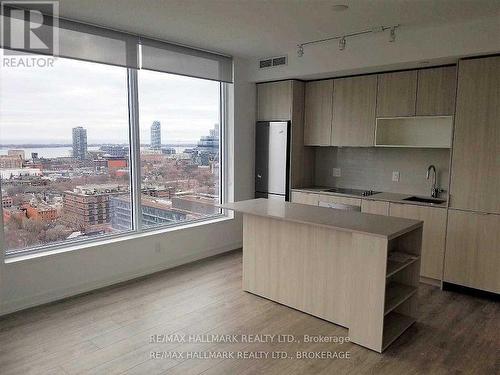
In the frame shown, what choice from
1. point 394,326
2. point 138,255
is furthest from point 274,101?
point 394,326

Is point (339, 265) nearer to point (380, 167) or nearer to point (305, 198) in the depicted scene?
point (305, 198)

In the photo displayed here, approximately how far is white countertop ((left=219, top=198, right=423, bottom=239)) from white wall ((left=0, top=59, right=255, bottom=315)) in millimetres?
1355

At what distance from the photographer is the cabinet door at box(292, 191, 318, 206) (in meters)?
4.96

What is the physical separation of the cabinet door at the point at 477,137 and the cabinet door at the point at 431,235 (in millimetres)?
262

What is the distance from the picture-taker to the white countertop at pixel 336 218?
282 centimetres

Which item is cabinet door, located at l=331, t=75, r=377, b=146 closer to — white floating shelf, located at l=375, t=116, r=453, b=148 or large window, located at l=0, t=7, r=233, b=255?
white floating shelf, located at l=375, t=116, r=453, b=148

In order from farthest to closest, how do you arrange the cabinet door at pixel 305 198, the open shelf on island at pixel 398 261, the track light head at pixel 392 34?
1. the cabinet door at pixel 305 198
2. the track light head at pixel 392 34
3. the open shelf on island at pixel 398 261

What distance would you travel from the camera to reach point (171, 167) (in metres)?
4.75

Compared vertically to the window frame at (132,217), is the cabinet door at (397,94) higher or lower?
higher

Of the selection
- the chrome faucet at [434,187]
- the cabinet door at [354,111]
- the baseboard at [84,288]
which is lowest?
the baseboard at [84,288]

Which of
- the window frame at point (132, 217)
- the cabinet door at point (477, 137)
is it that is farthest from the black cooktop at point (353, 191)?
the window frame at point (132, 217)

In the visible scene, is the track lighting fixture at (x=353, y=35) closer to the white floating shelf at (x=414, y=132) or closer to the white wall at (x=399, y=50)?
the white wall at (x=399, y=50)

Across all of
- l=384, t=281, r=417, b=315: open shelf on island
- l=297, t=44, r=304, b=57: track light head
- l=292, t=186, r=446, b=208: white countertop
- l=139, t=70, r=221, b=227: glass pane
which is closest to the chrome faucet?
l=292, t=186, r=446, b=208: white countertop

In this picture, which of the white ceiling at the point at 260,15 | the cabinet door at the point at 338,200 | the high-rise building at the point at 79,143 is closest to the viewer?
the white ceiling at the point at 260,15
